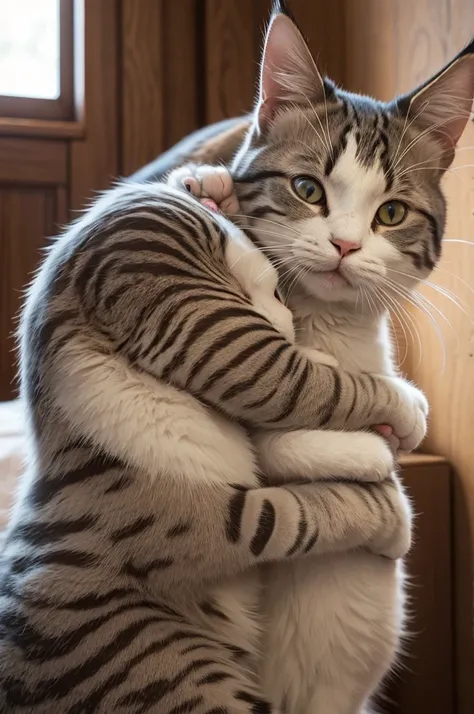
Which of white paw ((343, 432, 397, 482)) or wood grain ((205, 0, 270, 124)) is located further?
wood grain ((205, 0, 270, 124))

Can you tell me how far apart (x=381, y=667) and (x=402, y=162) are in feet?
2.32

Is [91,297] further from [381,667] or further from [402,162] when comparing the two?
[381,667]

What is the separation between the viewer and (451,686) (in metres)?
1.66

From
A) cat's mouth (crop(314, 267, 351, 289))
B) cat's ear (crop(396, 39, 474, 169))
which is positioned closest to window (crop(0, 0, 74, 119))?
cat's ear (crop(396, 39, 474, 169))

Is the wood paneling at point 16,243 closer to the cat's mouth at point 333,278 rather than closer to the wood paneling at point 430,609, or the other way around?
the wood paneling at point 430,609

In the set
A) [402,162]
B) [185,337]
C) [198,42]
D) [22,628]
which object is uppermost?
[198,42]

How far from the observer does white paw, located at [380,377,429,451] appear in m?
0.94

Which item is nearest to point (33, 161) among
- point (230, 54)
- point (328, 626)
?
point (230, 54)

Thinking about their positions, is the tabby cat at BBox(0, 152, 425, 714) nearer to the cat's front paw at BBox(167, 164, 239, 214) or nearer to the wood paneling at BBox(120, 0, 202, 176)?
the cat's front paw at BBox(167, 164, 239, 214)

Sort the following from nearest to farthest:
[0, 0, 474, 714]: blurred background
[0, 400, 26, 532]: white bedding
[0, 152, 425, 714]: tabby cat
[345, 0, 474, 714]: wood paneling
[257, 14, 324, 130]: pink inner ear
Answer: [0, 152, 425, 714]: tabby cat < [257, 14, 324, 130]: pink inner ear < [0, 400, 26, 532]: white bedding < [345, 0, 474, 714]: wood paneling < [0, 0, 474, 714]: blurred background

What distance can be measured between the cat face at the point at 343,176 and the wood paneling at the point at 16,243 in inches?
54.3

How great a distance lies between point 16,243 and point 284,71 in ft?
4.86

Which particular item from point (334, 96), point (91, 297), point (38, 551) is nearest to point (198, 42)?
point (334, 96)

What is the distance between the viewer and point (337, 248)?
906 millimetres
